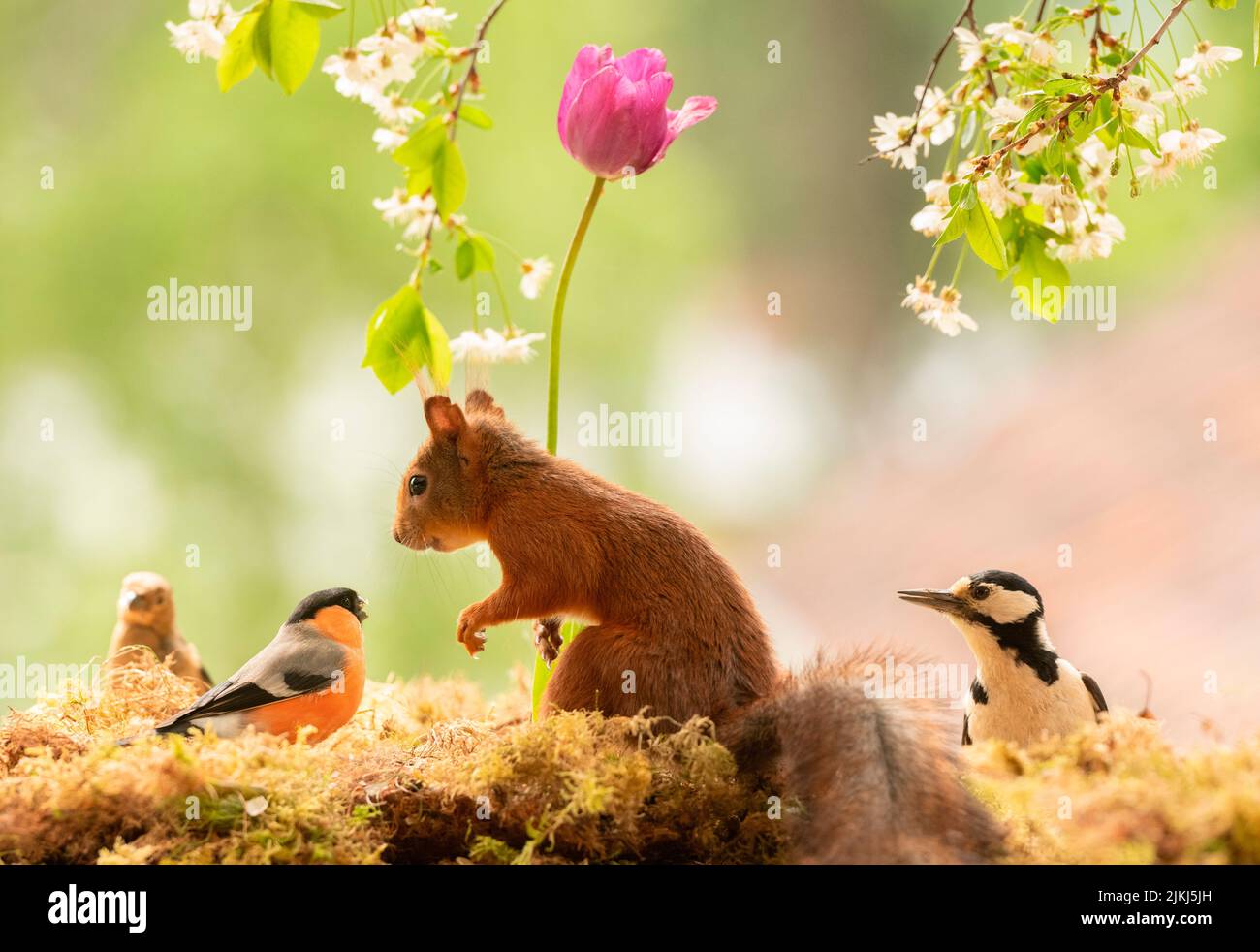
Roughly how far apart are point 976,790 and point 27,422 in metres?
2.46

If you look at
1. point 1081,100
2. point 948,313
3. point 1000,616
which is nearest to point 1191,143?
point 1081,100

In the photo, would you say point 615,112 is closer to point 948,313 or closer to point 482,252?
point 482,252

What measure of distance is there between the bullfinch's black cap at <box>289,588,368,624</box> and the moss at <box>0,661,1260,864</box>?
225mm

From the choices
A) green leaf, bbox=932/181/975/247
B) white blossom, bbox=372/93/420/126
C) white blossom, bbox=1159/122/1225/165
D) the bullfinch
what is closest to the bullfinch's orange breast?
the bullfinch

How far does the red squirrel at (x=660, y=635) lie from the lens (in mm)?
1012

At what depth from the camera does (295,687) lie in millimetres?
1303

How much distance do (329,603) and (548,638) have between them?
0.28 m

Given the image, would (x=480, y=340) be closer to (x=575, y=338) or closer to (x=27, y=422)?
(x=575, y=338)

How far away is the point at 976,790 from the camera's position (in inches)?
43.9

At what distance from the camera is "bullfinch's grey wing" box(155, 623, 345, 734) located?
1.29 m

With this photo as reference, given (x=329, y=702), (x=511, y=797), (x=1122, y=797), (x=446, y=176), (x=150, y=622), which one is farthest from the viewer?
(x=150, y=622)

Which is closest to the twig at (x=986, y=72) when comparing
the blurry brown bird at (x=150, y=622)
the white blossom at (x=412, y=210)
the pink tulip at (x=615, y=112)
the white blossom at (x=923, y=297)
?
the white blossom at (x=923, y=297)

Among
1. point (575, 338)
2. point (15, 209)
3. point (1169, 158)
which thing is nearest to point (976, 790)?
point (1169, 158)

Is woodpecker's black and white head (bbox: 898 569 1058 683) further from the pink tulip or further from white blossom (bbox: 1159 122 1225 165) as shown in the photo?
the pink tulip
